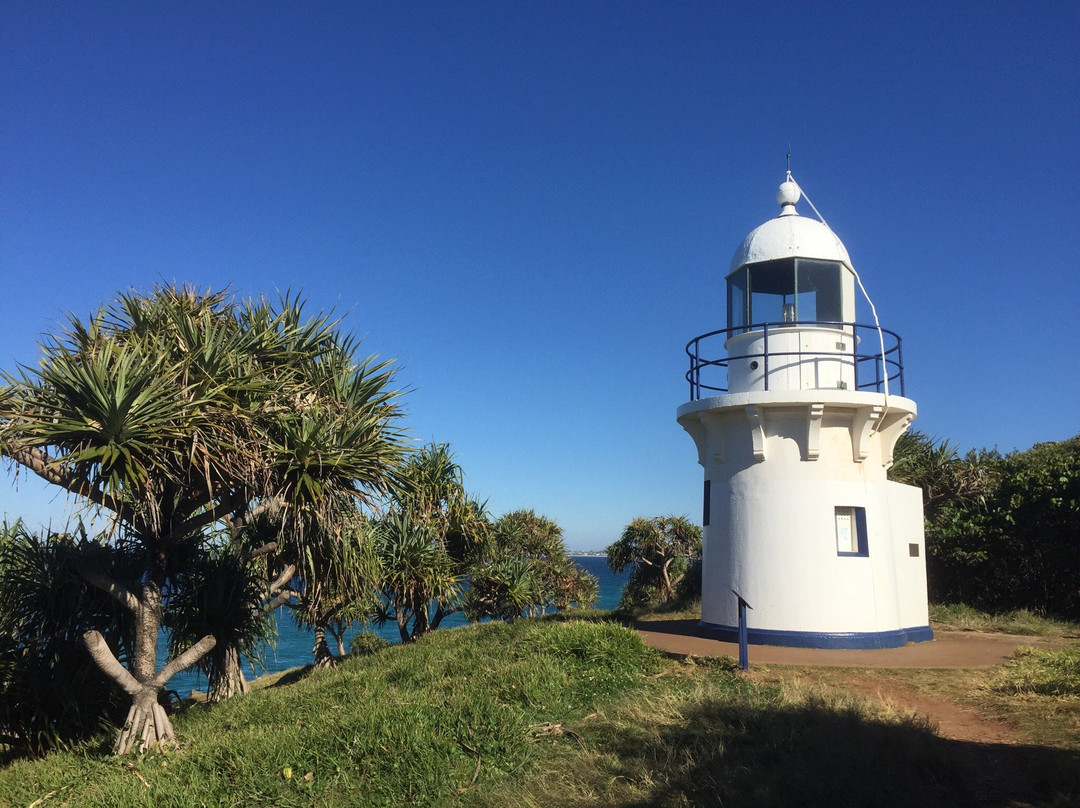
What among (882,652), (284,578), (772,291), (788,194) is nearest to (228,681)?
(284,578)

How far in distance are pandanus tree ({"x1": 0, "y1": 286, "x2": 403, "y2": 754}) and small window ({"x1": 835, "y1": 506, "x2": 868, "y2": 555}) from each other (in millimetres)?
7188

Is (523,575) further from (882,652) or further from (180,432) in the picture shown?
(180,432)

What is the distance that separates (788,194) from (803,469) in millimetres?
5279

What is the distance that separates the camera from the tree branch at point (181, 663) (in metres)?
9.11

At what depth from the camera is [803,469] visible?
40.4ft

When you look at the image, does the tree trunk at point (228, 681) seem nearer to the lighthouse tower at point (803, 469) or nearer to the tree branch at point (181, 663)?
the tree branch at point (181, 663)

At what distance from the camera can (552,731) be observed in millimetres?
7801

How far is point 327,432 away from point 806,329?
784 cm

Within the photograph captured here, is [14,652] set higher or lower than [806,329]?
lower

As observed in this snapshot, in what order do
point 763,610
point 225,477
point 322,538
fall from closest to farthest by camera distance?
point 225,477 → point 322,538 → point 763,610

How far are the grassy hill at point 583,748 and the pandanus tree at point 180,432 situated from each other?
162 centimetres

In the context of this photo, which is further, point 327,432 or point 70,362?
A: point 327,432

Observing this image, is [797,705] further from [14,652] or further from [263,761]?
[14,652]

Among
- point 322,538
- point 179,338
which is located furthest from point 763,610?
point 179,338
